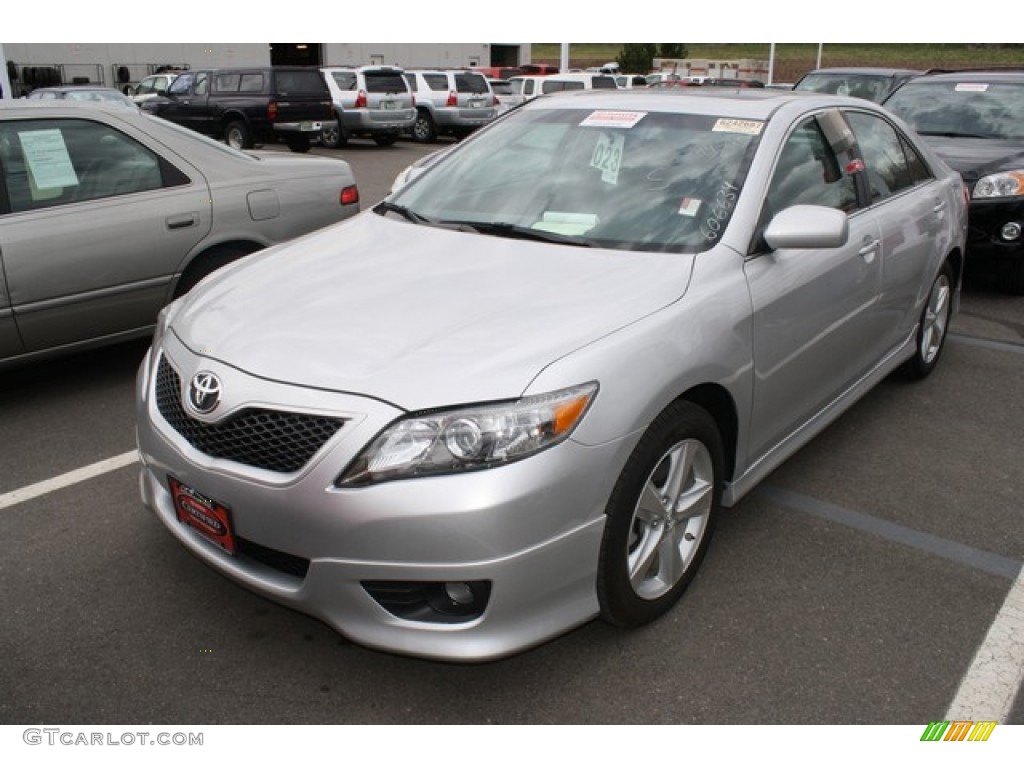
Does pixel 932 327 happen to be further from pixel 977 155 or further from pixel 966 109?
pixel 966 109

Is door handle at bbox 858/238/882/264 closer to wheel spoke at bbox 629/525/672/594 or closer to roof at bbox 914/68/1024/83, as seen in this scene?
wheel spoke at bbox 629/525/672/594

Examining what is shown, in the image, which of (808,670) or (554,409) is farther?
(808,670)

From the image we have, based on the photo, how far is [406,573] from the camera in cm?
226

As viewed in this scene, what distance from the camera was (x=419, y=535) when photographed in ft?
7.30

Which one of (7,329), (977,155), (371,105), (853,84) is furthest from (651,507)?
(371,105)

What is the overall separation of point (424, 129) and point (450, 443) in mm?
20803

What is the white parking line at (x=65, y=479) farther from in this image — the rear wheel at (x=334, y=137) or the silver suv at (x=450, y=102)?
the silver suv at (x=450, y=102)

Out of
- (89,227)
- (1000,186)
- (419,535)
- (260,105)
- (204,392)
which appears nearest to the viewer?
(419,535)

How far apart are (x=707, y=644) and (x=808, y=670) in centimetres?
30

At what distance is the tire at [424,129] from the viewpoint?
21.8 metres

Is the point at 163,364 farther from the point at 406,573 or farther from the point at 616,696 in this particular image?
the point at 616,696

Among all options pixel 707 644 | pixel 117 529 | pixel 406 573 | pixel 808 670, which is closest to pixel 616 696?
pixel 707 644

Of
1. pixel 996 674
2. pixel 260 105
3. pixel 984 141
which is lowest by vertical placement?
pixel 996 674

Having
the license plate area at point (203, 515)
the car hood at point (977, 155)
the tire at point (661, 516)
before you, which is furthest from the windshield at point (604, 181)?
the car hood at point (977, 155)
